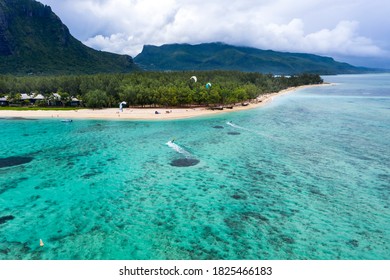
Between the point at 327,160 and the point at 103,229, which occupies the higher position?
the point at 327,160

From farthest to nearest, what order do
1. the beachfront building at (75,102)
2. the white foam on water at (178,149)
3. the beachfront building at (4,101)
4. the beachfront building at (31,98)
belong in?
the beachfront building at (75,102), the beachfront building at (31,98), the beachfront building at (4,101), the white foam on water at (178,149)

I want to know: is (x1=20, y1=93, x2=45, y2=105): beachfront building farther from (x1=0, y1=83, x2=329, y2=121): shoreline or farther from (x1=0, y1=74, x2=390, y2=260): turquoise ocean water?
(x1=0, y1=74, x2=390, y2=260): turquoise ocean water

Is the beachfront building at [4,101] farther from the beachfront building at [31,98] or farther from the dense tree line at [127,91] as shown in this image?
the beachfront building at [31,98]

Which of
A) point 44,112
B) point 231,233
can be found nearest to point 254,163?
point 231,233

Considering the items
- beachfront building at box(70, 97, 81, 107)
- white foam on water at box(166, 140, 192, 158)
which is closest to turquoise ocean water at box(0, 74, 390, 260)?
white foam on water at box(166, 140, 192, 158)

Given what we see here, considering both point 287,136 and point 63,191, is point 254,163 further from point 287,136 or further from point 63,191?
point 63,191

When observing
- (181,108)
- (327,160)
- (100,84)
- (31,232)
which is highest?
(100,84)

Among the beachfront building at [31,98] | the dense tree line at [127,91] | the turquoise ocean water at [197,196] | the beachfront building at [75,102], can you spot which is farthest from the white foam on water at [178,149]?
the beachfront building at [31,98]
